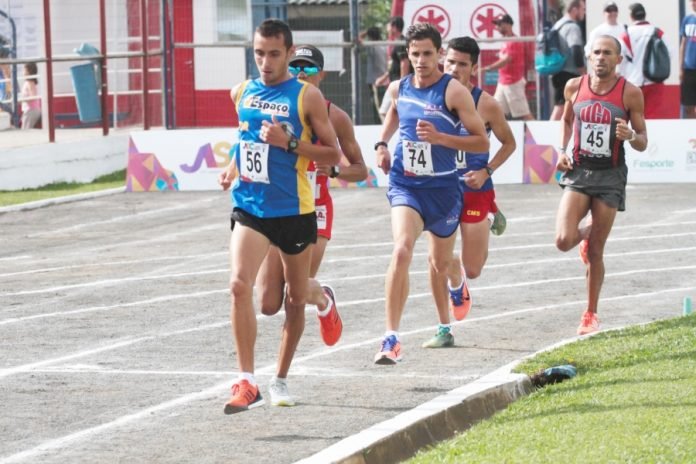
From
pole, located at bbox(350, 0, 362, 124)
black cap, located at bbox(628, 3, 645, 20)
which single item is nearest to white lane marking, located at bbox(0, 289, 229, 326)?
black cap, located at bbox(628, 3, 645, 20)

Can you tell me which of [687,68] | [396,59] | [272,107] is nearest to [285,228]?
[272,107]

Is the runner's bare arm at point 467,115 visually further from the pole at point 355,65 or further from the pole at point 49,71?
the pole at point 355,65

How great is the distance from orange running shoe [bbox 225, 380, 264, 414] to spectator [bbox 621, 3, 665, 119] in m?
16.6

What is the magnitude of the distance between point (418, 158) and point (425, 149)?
80 mm

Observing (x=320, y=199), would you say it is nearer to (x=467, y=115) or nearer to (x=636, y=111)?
(x=467, y=115)

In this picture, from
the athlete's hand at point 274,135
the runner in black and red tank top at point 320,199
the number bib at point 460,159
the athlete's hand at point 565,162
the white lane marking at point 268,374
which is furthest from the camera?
the athlete's hand at point 565,162

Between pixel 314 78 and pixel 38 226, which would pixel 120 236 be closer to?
pixel 38 226

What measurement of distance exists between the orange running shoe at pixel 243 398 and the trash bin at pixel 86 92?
18.3m

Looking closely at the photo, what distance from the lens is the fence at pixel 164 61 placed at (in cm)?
2608

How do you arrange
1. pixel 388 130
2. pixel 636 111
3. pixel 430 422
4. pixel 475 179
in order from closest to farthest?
pixel 430 422 < pixel 388 130 < pixel 475 179 < pixel 636 111

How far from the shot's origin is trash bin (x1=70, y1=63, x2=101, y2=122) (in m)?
26.1

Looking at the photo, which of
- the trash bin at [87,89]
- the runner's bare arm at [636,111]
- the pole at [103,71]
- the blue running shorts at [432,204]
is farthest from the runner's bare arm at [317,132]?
the trash bin at [87,89]

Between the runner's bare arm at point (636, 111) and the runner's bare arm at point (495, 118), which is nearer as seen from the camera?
the runner's bare arm at point (495, 118)

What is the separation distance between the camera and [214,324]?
1190 cm
